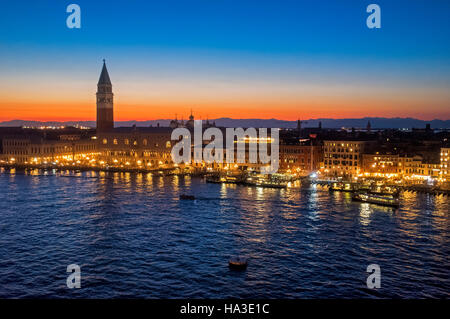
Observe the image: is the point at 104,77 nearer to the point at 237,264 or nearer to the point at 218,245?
the point at 218,245

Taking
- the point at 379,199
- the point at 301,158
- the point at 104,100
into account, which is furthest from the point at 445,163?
the point at 104,100

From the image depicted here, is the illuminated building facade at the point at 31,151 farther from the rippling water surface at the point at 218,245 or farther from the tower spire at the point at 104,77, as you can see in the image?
the rippling water surface at the point at 218,245

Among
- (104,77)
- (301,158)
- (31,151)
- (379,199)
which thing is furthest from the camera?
(104,77)

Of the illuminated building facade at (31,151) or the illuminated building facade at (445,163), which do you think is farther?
the illuminated building facade at (31,151)

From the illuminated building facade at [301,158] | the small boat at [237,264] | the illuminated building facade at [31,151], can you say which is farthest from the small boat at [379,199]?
the illuminated building facade at [31,151]

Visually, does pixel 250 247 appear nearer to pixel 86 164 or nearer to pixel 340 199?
pixel 340 199

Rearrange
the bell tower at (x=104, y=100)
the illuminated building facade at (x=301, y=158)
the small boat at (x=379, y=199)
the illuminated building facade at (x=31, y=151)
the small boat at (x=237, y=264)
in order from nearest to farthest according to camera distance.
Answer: the small boat at (x=237, y=264), the small boat at (x=379, y=199), the illuminated building facade at (x=301, y=158), the illuminated building facade at (x=31, y=151), the bell tower at (x=104, y=100)

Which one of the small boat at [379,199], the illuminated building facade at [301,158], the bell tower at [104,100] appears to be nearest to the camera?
the small boat at [379,199]
